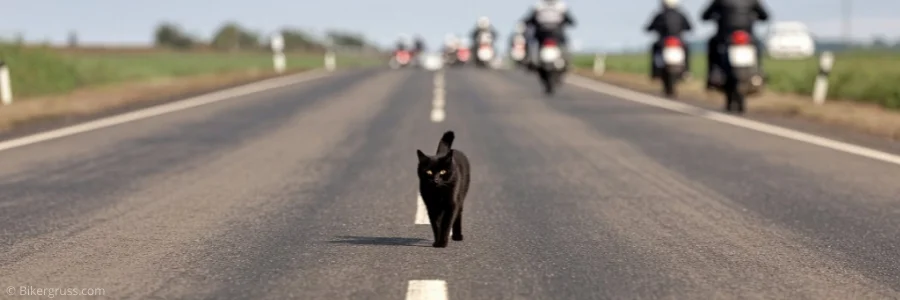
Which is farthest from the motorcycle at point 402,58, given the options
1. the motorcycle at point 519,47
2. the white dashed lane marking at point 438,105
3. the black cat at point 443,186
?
the black cat at point 443,186

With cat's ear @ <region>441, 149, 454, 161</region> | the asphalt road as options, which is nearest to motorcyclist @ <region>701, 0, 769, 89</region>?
the asphalt road

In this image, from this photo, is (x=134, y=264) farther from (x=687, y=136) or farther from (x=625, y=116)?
(x=625, y=116)

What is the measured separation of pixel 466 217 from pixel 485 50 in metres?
43.3

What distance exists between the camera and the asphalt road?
20.1 ft

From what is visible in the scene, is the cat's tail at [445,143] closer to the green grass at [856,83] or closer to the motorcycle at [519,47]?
the green grass at [856,83]

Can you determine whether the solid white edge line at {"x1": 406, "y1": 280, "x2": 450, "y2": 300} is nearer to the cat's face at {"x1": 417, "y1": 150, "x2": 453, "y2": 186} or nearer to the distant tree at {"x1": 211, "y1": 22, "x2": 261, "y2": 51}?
the cat's face at {"x1": 417, "y1": 150, "x2": 453, "y2": 186}

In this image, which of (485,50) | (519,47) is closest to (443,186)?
(519,47)

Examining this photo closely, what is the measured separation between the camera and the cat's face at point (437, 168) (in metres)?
6.57

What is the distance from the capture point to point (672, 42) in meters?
23.7

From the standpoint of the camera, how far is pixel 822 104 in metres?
21.6

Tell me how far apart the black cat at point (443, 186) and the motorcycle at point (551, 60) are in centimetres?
1716

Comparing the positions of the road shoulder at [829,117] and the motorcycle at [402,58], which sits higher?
the road shoulder at [829,117]

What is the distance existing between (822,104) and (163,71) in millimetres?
25962

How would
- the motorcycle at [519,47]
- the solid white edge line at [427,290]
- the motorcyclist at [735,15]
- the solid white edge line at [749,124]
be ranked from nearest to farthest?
the solid white edge line at [427,290]
the solid white edge line at [749,124]
the motorcyclist at [735,15]
the motorcycle at [519,47]
